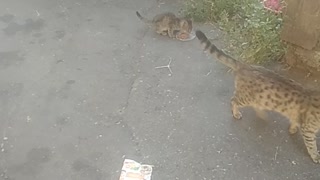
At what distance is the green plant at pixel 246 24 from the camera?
12.3ft

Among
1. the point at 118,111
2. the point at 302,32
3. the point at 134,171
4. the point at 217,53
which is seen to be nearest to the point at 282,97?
the point at 217,53

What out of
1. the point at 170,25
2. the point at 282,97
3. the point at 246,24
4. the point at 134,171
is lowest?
the point at 134,171

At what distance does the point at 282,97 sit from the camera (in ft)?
9.66

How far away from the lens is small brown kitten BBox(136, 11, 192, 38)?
4.11m

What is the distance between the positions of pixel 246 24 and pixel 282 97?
115cm

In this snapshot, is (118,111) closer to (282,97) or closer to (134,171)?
(134,171)

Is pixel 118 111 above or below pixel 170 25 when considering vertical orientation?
below

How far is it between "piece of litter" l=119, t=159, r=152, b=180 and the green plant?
1.25m

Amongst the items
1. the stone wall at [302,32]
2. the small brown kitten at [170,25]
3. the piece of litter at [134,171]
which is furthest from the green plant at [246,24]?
the piece of litter at [134,171]

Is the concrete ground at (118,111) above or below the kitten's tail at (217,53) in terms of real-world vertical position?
below

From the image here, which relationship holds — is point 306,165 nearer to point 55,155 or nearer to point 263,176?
point 263,176

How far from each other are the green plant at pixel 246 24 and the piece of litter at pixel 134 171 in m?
1.25

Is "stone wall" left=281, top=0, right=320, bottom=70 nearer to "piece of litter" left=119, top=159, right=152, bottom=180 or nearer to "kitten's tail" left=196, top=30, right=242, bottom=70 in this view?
"kitten's tail" left=196, top=30, right=242, bottom=70

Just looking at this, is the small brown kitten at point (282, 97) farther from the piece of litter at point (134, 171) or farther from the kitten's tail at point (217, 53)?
the piece of litter at point (134, 171)
